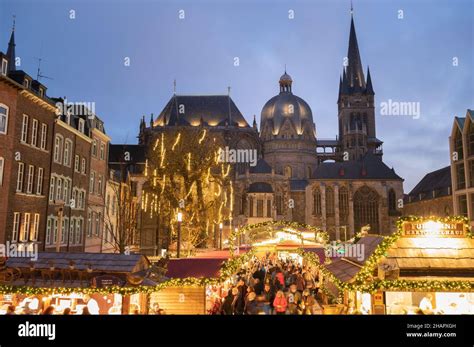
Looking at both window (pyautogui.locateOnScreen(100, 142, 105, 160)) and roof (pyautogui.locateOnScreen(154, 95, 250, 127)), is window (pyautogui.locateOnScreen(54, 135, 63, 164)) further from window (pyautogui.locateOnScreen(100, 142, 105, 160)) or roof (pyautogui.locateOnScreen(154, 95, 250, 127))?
roof (pyautogui.locateOnScreen(154, 95, 250, 127))

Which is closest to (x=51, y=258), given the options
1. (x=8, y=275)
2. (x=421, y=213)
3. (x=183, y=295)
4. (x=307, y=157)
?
(x=8, y=275)

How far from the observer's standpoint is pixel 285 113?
265ft

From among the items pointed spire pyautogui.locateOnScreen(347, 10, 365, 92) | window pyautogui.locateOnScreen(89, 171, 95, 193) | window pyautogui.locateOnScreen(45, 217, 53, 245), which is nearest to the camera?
window pyautogui.locateOnScreen(45, 217, 53, 245)

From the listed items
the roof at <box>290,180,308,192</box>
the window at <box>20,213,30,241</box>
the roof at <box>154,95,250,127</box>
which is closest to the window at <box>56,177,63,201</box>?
the window at <box>20,213,30,241</box>

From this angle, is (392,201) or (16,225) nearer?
(16,225)

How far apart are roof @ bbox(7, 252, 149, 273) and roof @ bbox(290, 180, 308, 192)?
59.4 m

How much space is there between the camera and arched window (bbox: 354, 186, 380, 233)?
66562 mm

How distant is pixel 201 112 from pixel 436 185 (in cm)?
4217

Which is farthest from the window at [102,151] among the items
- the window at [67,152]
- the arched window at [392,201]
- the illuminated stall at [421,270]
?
the arched window at [392,201]

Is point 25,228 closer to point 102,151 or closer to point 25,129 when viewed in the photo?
point 25,129

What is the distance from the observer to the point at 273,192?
61.9m

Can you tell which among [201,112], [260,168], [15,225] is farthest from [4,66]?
[201,112]

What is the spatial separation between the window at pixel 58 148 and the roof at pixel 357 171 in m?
50.1
